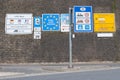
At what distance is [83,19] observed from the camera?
29031 millimetres

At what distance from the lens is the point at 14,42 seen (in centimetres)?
2891

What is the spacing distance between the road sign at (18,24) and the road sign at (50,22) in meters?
0.98

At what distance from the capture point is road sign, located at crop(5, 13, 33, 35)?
2889 centimetres

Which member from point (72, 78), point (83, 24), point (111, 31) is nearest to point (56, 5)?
point (83, 24)

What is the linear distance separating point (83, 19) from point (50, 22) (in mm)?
2500

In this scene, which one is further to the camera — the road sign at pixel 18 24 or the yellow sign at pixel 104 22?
the yellow sign at pixel 104 22

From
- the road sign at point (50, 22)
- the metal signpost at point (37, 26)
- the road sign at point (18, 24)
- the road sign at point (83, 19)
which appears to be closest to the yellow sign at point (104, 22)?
the road sign at point (83, 19)

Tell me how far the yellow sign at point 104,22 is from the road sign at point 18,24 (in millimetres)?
4921

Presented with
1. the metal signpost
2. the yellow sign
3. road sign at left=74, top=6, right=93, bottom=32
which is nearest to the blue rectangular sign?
the metal signpost

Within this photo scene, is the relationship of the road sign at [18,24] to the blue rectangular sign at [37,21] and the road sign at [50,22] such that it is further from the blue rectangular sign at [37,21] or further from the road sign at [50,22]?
the road sign at [50,22]

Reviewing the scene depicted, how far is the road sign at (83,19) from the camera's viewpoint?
29000mm

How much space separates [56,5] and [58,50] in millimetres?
3421

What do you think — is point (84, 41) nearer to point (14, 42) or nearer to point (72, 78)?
point (14, 42)

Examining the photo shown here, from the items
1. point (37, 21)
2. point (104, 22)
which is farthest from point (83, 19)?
point (37, 21)
